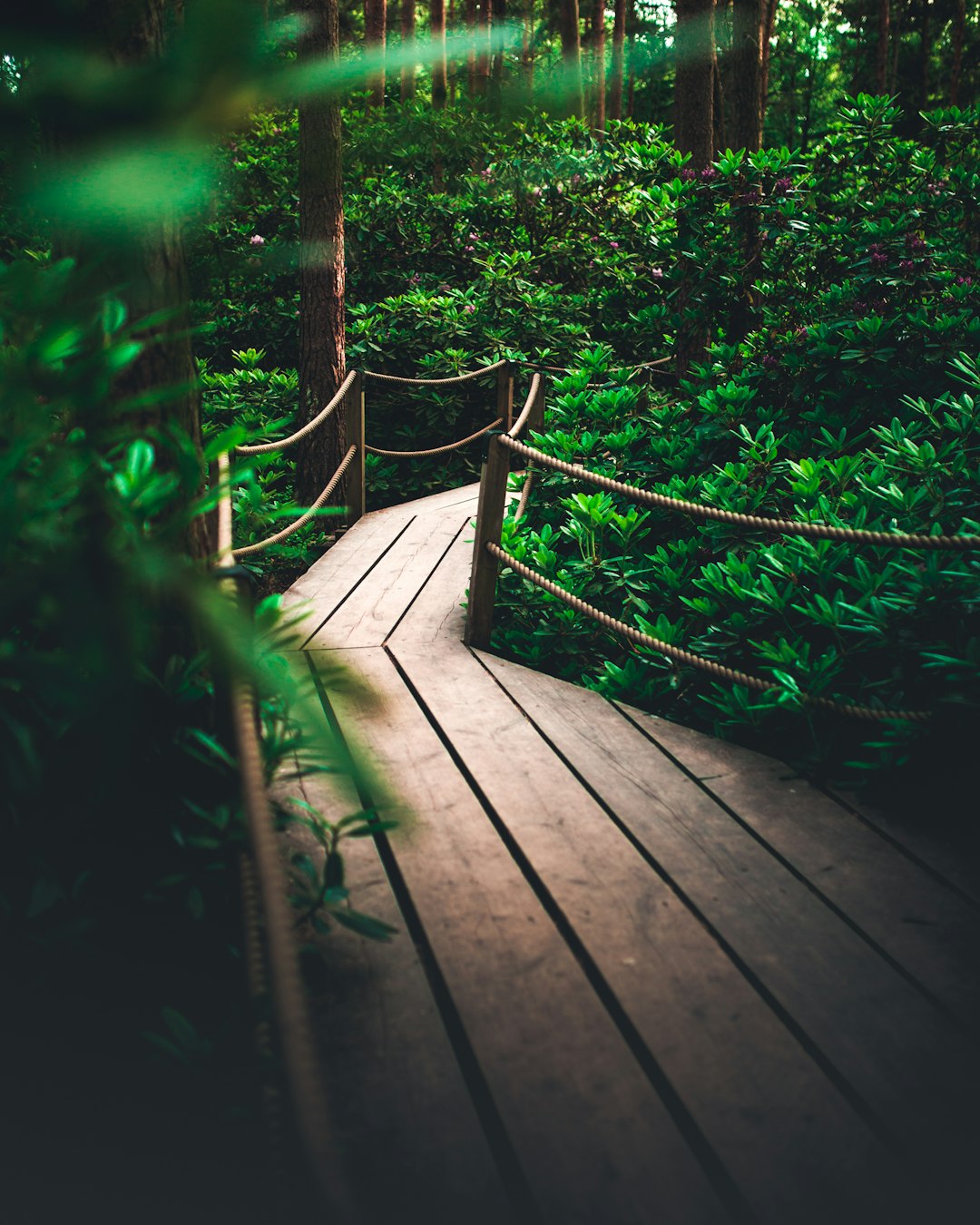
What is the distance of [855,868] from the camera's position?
2086mm

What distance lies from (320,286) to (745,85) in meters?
5.28

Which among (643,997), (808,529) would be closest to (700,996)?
(643,997)

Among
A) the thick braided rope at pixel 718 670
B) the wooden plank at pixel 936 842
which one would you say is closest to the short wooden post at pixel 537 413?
the thick braided rope at pixel 718 670

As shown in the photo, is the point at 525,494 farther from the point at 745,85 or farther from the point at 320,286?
the point at 745,85

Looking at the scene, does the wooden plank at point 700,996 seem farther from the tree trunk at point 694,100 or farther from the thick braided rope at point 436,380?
the tree trunk at point 694,100

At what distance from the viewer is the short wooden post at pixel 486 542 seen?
11.0ft

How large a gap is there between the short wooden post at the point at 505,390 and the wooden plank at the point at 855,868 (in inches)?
184

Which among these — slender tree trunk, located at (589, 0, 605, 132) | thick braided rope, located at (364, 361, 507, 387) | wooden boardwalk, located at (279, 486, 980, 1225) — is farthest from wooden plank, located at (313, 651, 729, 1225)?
slender tree trunk, located at (589, 0, 605, 132)

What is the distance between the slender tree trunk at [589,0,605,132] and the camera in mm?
18625

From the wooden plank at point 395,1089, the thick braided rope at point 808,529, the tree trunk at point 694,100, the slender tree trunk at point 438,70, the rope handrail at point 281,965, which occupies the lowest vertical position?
the wooden plank at point 395,1089

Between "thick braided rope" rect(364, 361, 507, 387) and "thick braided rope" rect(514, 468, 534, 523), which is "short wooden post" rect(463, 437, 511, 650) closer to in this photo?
"thick braided rope" rect(514, 468, 534, 523)

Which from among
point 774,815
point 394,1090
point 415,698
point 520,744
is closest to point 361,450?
point 415,698

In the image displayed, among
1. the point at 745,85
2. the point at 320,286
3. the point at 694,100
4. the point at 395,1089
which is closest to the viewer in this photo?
the point at 395,1089

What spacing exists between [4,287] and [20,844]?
975 mm
